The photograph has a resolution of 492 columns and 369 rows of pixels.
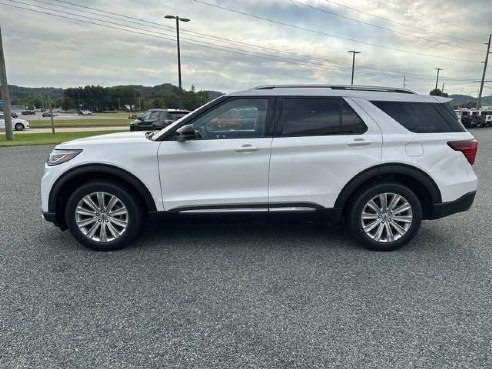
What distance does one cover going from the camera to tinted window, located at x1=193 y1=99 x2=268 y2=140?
3.89 m

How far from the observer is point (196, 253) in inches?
154

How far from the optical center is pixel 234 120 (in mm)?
3938

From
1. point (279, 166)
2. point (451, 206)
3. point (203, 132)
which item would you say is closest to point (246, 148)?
point (279, 166)

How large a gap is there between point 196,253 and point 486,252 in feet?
10.5

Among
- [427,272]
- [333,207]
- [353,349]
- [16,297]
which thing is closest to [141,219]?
[16,297]

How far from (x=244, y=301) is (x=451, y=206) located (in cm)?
263

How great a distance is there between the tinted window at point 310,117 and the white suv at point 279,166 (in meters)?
0.01

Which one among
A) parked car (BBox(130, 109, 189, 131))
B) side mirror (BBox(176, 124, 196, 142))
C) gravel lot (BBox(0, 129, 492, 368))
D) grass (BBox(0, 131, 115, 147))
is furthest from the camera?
parked car (BBox(130, 109, 189, 131))

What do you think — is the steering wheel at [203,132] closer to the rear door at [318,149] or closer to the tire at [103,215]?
the rear door at [318,149]

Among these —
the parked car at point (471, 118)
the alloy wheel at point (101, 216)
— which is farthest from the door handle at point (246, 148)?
the parked car at point (471, 118)

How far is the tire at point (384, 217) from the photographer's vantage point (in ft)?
13.0

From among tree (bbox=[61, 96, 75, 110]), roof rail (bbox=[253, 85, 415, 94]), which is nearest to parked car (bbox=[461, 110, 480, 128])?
roof rail (bbox=[253, 85, 415, 94])

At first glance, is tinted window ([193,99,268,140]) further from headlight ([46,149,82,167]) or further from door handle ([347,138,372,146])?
headlight ([46,149,82,167])

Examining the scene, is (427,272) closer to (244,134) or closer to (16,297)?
(244,134)
